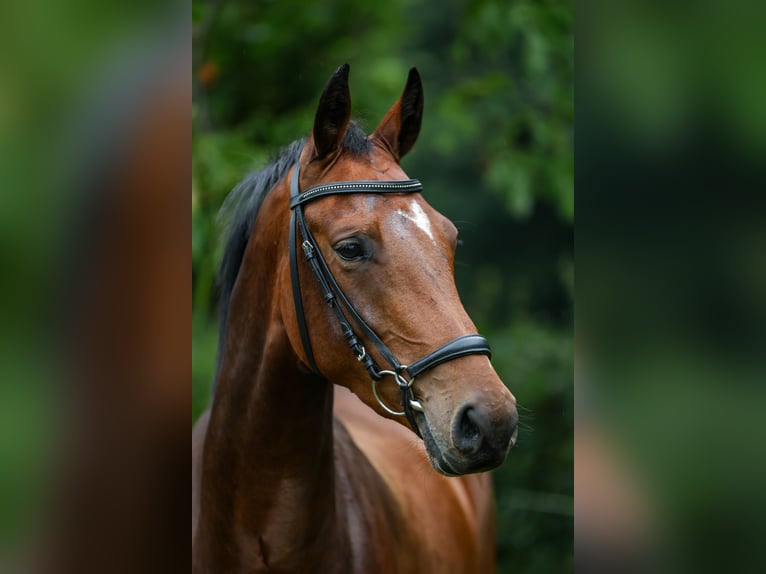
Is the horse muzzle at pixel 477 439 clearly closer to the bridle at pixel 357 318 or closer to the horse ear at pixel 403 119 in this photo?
the bridle at pixel 357 318

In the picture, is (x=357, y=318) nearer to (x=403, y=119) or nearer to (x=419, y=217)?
(x=419, y=217)

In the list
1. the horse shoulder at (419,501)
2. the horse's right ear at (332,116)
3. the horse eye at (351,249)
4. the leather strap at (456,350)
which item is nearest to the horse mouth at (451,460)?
the leather strap at (456,350)

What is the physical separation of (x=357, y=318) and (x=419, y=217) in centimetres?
28

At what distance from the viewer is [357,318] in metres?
1.76

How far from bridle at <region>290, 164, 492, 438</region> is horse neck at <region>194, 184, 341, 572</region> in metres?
0.10

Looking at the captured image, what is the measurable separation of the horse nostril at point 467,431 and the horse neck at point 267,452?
53cm

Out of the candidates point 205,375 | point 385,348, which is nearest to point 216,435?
point 385,348

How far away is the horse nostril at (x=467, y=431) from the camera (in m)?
1.52
